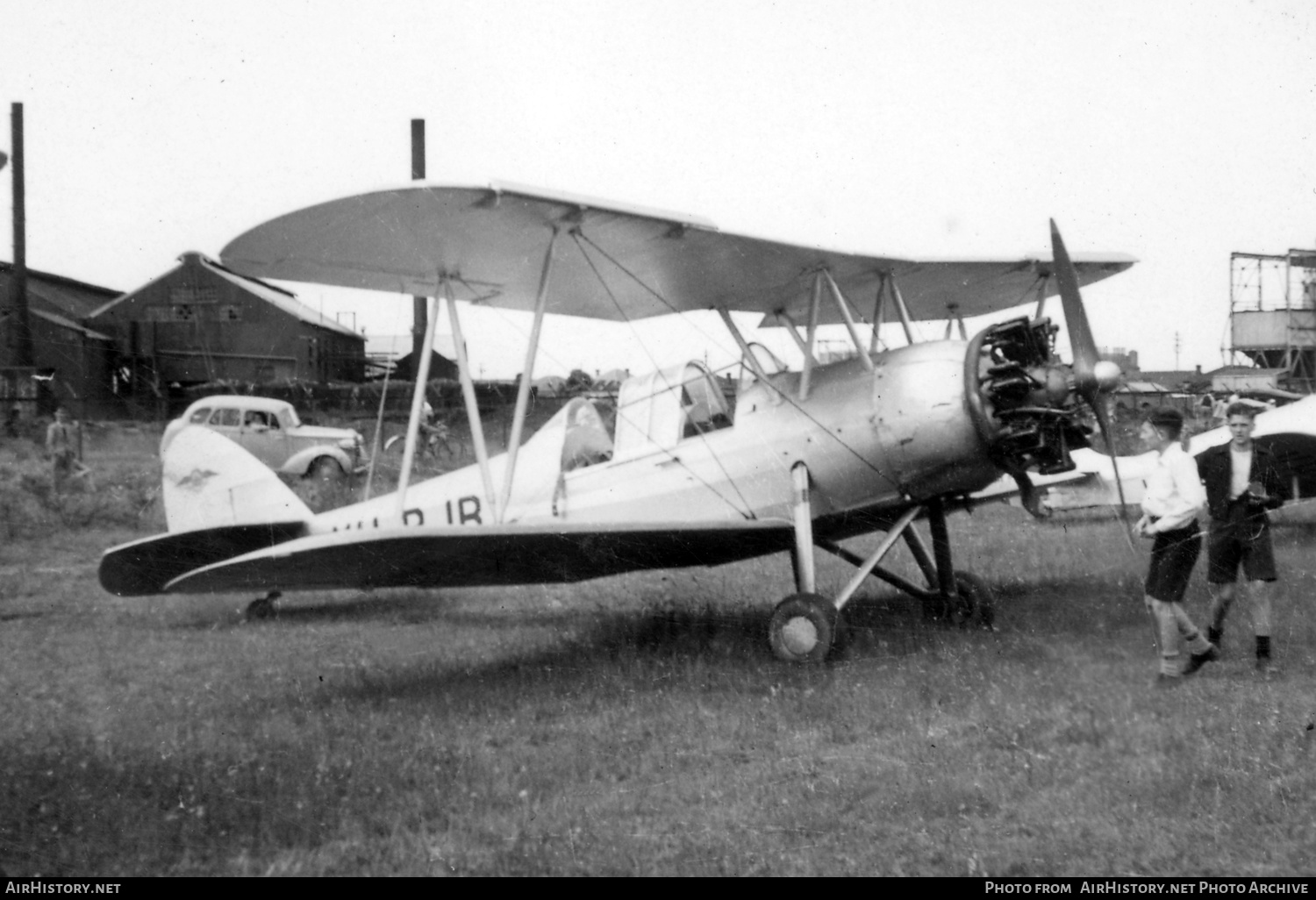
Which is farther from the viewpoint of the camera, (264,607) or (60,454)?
(60,454)

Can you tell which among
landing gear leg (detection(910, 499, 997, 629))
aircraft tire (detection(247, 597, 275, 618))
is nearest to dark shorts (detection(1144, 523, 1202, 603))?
landing gear leg (detection(910, 499, 997, 629))

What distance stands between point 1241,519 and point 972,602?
220cm

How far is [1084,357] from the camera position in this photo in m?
5.55

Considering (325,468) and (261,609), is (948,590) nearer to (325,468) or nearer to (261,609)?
(261,609)

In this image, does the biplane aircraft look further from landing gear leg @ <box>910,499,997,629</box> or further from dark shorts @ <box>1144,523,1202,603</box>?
dark shorts @ <box>1144,523,1202,603</box>

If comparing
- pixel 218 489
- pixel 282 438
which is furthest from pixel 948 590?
pixel 282 438

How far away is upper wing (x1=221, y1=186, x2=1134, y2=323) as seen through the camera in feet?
17.1

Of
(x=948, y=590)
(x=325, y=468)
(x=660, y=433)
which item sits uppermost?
(x=660, y=433)

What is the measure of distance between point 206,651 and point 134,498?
7.21 meters

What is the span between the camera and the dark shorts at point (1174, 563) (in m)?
4.99

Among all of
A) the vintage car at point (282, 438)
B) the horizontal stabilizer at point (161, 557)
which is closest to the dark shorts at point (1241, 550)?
the horizontal stabilizer at point (161, 557)

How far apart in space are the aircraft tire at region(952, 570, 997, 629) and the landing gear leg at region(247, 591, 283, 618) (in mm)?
5279

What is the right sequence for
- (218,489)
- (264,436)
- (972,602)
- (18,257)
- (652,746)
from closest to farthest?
1. (652,746)
2. (972,602)
3. (218,489)
4. (18,257)
5. (264,436)

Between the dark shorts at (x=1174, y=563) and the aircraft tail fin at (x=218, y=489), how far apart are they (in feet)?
19.4
